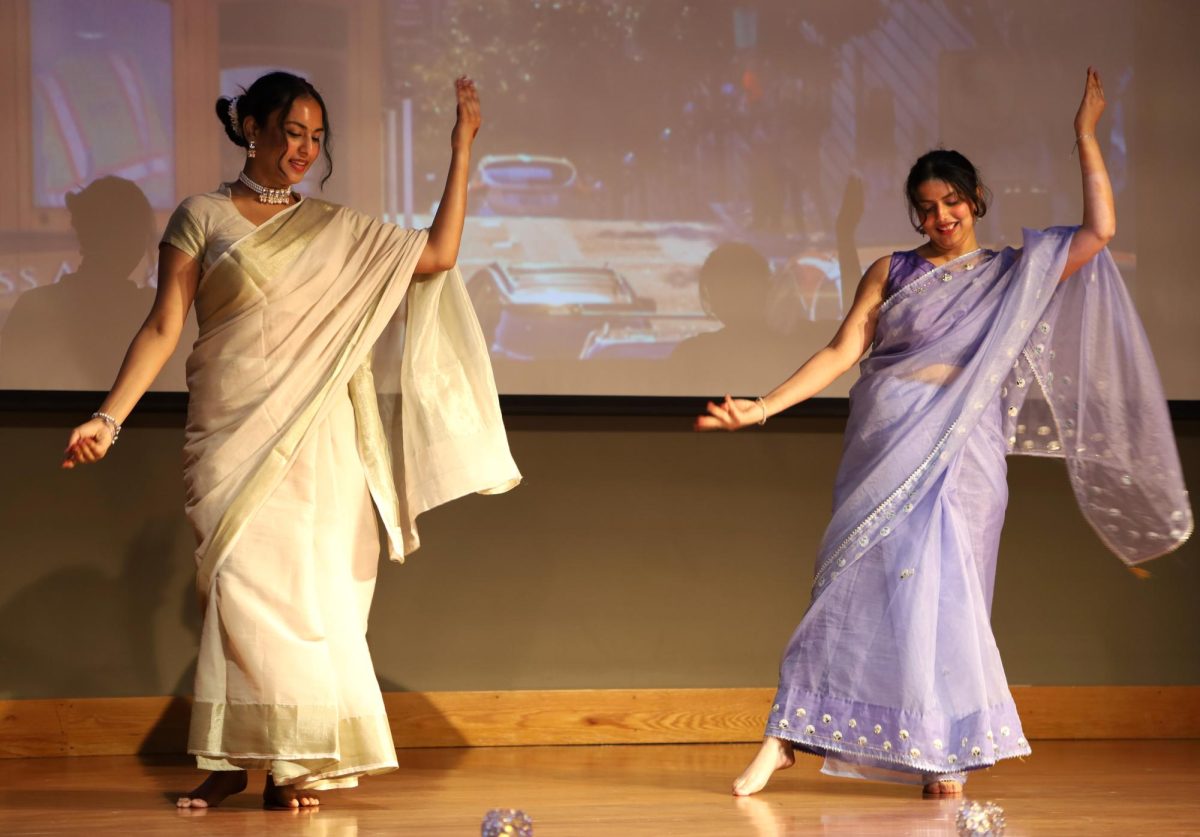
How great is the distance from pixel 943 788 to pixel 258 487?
142 centimetres

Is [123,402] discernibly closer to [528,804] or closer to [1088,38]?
[528,804]

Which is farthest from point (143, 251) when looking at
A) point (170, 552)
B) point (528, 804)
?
point (528, 804)

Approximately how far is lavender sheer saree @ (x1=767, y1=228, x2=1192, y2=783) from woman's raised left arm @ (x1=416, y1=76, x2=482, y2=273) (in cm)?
90

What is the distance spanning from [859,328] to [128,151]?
1932 mm

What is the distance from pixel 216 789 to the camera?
2945 millimetres

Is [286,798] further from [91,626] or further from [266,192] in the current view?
[91,626]

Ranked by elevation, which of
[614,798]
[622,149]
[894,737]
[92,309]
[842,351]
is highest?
[622,149]

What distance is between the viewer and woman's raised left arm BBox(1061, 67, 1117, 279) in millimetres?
3074

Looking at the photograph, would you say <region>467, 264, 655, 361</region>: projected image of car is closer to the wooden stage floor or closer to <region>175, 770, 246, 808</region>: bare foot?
the wooden stage floor

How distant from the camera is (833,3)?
4168 mm

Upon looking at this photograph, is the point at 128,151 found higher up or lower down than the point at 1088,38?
lower down

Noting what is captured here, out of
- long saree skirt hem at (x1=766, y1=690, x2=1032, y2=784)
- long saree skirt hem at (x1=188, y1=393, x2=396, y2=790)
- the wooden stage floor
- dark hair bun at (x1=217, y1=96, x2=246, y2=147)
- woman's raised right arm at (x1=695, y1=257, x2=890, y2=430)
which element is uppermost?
dark hair bun at (x1=217, y1=96, x2=246, y2=147)

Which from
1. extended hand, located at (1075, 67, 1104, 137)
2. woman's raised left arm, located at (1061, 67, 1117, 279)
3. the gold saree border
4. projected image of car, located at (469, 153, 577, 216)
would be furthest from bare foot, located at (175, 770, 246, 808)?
extended hand, located at (1075, 67, 1104, 137)

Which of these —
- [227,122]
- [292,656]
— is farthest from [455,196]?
[292,656]
